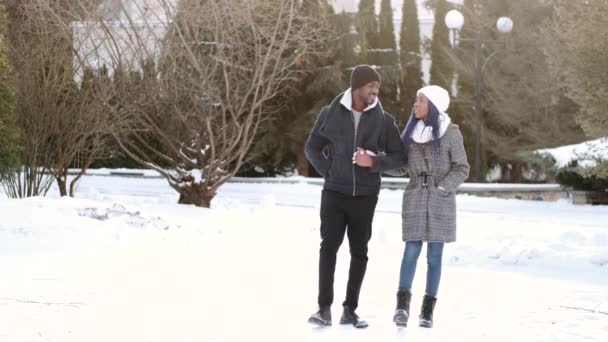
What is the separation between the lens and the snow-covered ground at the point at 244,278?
23.5 ft

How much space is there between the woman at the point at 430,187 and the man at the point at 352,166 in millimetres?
159

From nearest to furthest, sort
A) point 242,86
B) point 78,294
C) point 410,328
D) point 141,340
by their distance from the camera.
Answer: point 141,340 < point 410,328 < point 78,294 < point 242,86

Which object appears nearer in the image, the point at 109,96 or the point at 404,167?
the point at 404,167

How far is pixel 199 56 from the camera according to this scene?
57.3 feet

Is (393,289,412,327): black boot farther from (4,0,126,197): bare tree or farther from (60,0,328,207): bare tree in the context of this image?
(4,0,126,197): bare tree

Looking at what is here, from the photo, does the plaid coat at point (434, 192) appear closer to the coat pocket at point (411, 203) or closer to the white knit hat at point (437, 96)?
the coat pocket at point (411, 203)

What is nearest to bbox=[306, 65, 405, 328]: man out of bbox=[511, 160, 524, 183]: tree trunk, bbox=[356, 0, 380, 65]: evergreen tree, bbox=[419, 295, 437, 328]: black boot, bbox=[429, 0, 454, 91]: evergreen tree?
bbox=[419, 295, 437, 328]: black boot

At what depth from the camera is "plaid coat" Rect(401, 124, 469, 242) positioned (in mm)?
7070

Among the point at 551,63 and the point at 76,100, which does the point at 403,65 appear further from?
the point at 76,100

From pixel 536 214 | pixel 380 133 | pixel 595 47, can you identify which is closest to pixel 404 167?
pixel 380 133

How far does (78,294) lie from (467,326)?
3346 mm

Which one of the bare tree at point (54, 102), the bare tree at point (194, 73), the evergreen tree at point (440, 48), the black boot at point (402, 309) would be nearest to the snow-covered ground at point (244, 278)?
the black boot at point (402, 309)

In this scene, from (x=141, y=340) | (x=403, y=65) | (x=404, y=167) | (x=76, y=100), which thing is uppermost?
(x=403, y=65)

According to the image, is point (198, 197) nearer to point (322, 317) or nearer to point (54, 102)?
point (54, 102)
